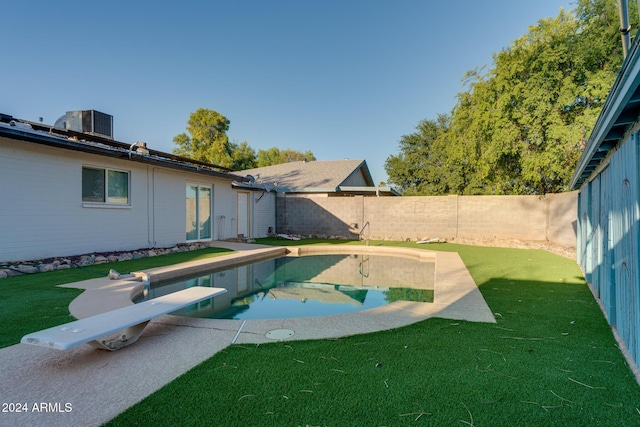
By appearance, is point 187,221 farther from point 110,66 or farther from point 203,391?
point 203,391

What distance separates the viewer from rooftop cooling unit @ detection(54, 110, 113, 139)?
1088 cm

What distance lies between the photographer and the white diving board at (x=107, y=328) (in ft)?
8.55

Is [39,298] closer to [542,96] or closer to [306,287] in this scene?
[306,287]

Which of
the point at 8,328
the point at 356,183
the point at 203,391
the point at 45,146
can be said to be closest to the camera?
the point at 203,391

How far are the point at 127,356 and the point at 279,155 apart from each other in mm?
53969

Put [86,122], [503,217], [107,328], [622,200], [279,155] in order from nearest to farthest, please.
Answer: [107,328]
[622,200]
[86,122]
[503,217]
[279,155]

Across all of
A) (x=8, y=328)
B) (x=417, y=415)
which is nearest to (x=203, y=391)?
(x=417, y=415)

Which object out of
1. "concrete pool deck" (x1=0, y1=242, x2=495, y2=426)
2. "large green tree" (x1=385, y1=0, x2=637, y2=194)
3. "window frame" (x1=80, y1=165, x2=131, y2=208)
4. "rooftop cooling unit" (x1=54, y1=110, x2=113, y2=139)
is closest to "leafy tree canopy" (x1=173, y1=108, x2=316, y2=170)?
"rooftop cooling unit" (x1=54, y1=110, x2=113, y2=139)

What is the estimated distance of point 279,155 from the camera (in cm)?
5569

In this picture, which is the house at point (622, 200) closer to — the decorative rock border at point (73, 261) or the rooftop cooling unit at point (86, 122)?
the decorative rock border at point (73, 261)

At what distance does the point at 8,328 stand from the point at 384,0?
16141 millimetres

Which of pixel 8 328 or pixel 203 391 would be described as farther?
pixel 8 328

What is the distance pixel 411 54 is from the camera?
16.9 m

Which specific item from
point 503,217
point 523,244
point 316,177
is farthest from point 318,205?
point 523,244
